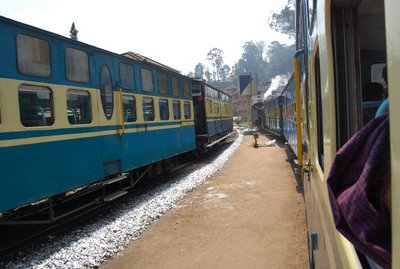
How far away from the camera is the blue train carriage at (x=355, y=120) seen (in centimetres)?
82

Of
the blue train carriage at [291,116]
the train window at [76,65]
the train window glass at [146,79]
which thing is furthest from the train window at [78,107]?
the blue train carriage at [291,116]

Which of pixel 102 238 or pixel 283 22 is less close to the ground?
pixel 283 22

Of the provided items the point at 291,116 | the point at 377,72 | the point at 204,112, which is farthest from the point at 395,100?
the point at 204,112

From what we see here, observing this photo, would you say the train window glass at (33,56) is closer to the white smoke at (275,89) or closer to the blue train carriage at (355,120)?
the blue train carriage at (355,120)

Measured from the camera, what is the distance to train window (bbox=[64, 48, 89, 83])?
241 inches

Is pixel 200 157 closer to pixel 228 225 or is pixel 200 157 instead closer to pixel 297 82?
pixel 228 225

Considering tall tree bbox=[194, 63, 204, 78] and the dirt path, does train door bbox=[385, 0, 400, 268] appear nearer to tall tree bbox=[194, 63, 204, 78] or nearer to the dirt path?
the dirt path

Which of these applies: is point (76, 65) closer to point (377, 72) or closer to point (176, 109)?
point (377, 72)

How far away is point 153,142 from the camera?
9242mm

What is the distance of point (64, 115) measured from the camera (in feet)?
19.1

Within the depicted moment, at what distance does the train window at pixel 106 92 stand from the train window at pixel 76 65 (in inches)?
19.7

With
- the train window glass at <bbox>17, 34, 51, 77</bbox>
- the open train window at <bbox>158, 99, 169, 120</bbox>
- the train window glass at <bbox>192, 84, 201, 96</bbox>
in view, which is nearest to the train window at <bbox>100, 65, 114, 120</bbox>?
the train window glass at <bbox>17, 34, 51, 77</bbox>

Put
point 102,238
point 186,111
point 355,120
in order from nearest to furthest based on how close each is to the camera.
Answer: point 355,120, point 102,238, point 186,111

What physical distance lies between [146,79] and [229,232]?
4503mm
